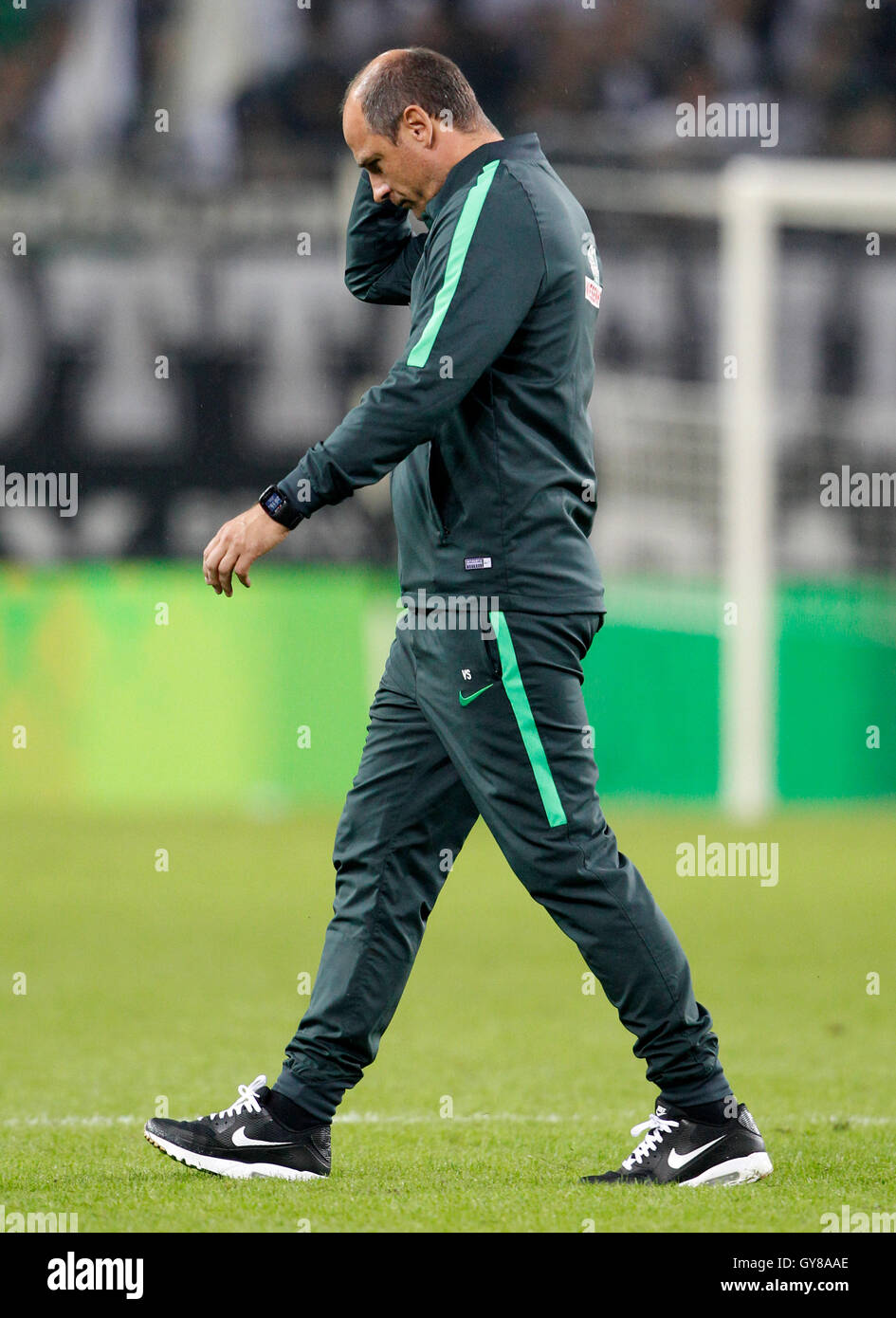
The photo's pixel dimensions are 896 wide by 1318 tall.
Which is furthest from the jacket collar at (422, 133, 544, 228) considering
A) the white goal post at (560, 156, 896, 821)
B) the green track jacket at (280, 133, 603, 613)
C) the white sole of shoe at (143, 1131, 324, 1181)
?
the white goal post at (560, 156, 896, 821)

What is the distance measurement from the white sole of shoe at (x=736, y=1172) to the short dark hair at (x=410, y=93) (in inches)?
73.0

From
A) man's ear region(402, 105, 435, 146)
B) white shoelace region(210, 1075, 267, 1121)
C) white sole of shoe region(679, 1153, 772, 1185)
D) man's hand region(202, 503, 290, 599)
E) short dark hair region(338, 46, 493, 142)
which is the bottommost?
white sole of shoe region(679, 1153, 772, 1185)

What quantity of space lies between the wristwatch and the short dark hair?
693 mm

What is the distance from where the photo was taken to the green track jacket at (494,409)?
9.98ft

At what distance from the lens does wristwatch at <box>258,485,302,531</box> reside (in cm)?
306

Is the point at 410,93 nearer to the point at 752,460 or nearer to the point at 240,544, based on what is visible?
the point at 240,544

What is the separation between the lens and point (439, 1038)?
5039 mm

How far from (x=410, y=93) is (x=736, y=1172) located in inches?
76.6

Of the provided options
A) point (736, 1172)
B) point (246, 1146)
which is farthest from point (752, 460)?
point (246, 1146)

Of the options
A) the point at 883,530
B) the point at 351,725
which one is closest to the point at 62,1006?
the point at 351,725

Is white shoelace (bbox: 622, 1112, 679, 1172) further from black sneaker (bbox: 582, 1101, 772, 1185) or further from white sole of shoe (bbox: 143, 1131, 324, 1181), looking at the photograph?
white sole of shoe (bbox: 143, 1131, 324, 1181)

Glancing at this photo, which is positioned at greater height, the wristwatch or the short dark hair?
the short dark hair
